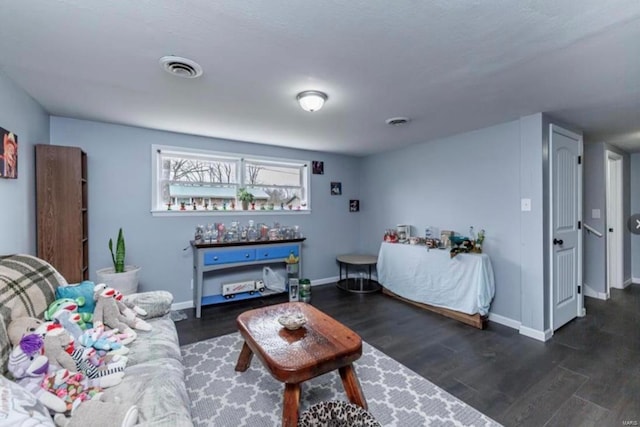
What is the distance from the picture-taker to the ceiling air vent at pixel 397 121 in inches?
116

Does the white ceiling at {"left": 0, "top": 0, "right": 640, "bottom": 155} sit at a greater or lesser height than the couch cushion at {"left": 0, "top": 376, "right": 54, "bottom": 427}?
greater

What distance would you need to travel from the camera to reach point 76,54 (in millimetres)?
1731

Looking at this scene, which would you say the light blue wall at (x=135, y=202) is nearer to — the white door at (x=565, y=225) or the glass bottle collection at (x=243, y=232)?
the glass bottle collection at (x=243, y=232)

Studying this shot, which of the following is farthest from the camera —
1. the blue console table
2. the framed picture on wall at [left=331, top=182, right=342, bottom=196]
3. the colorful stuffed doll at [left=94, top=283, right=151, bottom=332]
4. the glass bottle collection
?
the framed picture on wall at [left=331, top=182, right=342, bottom=196]

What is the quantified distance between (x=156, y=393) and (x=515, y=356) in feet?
8.97

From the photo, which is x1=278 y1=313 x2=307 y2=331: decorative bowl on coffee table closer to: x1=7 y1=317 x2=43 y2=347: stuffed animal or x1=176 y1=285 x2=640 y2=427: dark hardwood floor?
x1=176 y1=285 x2=640 y2=427: dark hardwood floor

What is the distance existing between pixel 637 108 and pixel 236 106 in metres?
3.66

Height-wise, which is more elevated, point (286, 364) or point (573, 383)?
point (286, 364)

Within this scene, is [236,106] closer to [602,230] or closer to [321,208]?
[321,208]

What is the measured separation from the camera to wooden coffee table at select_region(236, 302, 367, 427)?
1.55 metres

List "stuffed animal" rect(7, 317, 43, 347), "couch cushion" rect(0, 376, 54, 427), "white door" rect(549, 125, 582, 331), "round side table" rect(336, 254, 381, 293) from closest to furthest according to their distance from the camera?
"couch cushion" rect(0, 376, 54, 427)
"stuffed animal" rect(7, 317, 43, 347)
"white door" rect(549, 125, 582, 331)
"round side table" rect(336, 254, 381, 293)

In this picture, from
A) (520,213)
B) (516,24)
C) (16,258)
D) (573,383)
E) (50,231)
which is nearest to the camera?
(516,24)

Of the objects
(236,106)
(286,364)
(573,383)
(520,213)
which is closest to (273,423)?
(286,364)

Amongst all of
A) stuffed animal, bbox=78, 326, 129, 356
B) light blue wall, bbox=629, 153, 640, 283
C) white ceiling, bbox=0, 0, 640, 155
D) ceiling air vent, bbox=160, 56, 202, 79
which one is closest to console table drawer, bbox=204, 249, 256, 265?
white ceiling, bbox=0, 0, 640, 155
